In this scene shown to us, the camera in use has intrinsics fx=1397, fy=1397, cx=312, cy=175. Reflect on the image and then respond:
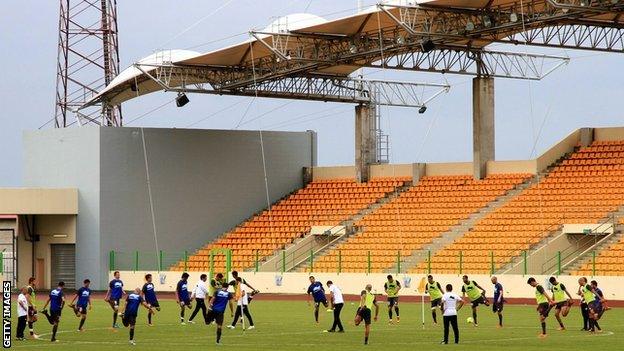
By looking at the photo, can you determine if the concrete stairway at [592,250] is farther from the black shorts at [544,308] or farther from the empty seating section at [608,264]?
the black shorts at [544,308]

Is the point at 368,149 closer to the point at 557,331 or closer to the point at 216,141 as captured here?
the point at 216,141

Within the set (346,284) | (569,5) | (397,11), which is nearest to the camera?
(569,5)

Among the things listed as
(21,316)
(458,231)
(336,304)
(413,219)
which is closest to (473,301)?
(336,304)

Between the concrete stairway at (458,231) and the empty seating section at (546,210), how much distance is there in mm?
541

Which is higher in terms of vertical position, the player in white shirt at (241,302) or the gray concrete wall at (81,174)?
the gray concrete wall at (81,174)

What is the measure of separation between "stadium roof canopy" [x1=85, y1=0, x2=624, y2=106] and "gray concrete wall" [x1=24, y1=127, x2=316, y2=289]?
351 cm

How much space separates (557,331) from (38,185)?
36.1 meters

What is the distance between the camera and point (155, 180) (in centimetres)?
6694

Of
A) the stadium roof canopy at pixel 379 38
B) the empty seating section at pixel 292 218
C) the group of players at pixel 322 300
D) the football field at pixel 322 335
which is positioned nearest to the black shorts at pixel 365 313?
the group of players at pixel 322 300

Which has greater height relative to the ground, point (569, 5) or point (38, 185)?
point (569, 5)

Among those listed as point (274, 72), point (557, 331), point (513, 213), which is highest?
point (274, 72)

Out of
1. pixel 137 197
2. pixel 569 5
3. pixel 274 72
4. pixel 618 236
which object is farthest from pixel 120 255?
pixel 569 5

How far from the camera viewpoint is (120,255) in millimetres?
65438

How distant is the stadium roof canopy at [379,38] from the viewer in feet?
164
